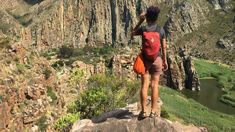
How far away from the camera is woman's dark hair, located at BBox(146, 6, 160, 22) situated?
57.1 feet

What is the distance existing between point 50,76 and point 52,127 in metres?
8.34

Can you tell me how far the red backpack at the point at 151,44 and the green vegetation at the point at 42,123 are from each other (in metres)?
21.3

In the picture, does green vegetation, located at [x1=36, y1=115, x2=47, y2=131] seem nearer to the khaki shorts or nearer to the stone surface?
the stone surface

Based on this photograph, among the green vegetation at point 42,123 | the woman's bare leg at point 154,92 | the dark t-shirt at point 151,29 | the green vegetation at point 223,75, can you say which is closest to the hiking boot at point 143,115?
the woman's bare leg at point 154,92

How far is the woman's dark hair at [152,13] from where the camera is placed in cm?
1739

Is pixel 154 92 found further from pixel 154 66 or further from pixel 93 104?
pixel 93 104

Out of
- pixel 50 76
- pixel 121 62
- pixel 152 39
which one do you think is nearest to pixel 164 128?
pixel 152 39

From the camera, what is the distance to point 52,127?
37.2 m

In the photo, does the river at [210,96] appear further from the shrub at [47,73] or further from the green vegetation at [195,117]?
the shrub at [47,73]

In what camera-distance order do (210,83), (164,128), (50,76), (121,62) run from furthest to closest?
(210,83) < (121,62) < (50,76) < (164,128)

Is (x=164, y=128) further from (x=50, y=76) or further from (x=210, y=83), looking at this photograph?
(x=210, y=83)

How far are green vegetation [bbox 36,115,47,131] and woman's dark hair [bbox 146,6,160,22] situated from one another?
21580 millimetres

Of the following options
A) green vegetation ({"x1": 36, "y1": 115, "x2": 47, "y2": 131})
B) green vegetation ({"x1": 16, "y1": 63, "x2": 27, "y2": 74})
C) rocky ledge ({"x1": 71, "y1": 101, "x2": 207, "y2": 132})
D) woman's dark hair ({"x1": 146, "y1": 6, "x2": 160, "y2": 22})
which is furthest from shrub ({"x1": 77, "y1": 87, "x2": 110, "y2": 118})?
woman's dark hair ({"x1": 146, "y1": 6, "x2": 160, "y2": 22})

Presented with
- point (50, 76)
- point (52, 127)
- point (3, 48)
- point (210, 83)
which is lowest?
point (210, 83)
